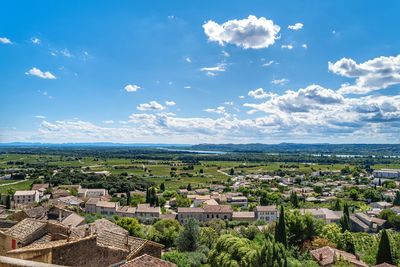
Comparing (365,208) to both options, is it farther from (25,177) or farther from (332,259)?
(25,177)

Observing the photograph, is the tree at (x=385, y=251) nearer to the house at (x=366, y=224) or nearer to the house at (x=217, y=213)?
the house at (x=366, y=224)

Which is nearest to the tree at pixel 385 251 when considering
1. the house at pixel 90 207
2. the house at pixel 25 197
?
the house at pixel 90 207

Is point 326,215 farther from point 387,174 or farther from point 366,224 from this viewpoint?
point 387,174

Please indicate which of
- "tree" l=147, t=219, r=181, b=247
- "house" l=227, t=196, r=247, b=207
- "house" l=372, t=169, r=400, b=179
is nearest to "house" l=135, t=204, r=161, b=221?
"tree" l=147, t=219, r=181, b=247

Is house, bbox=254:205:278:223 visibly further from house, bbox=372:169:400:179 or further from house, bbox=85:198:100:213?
house, bbox=372:169:400:179

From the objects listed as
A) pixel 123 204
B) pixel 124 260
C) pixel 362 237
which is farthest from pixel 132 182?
pixel 124 260

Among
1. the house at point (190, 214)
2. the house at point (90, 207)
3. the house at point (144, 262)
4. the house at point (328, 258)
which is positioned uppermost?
the house at point (144, 262)
